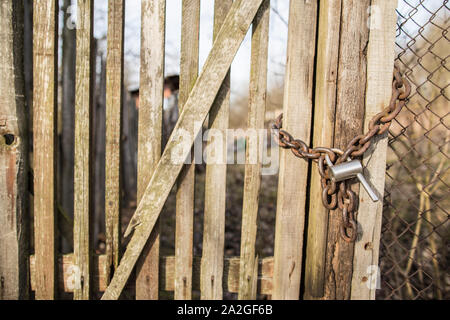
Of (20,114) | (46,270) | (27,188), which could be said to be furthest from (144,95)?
(46,270)

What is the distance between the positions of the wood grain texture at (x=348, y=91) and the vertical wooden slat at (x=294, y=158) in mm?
132

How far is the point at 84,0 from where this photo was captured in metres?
1.34

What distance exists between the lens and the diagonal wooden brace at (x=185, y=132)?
133 cm

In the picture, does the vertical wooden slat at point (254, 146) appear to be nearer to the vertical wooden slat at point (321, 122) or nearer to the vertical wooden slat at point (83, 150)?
the vertical wooden slat at point (321, 122)

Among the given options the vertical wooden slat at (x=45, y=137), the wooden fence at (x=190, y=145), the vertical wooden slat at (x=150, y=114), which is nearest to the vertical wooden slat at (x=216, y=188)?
the wooden fence at (x=190, y=145)

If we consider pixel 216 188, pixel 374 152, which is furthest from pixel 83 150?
pixel 374 152

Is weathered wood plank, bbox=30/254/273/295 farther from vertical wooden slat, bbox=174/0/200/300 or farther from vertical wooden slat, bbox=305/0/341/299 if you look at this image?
vertical wooden slat, bbox=305/0/341/299

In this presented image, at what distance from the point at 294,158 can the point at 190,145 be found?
0.51 meters

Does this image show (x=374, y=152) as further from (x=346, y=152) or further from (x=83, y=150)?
(x=83, y=150)

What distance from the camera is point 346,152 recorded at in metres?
1.22

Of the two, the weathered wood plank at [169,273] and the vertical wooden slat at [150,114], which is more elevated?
the vertical wooden slat at [150,114]
